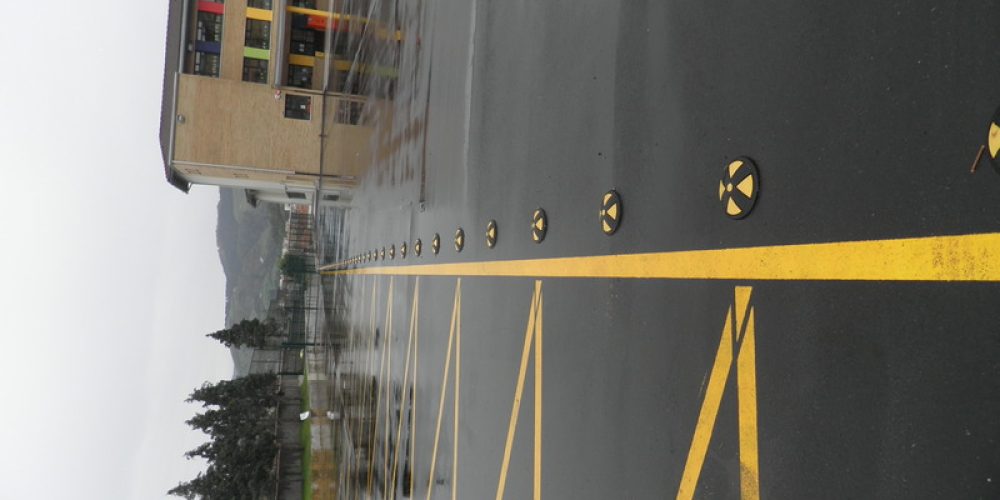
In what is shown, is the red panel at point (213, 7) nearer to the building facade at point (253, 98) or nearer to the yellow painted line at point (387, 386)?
Result: the building facade at point (253, 98)

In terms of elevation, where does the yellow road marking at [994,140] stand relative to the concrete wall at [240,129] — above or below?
below

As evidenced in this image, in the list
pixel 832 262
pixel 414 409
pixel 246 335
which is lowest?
pixel 246 335

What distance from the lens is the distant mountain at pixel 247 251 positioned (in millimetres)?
98188

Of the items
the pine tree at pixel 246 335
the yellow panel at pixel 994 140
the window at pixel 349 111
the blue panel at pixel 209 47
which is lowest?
the pine tree at pixel 246 335

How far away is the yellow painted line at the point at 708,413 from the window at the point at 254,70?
3561 centimetres

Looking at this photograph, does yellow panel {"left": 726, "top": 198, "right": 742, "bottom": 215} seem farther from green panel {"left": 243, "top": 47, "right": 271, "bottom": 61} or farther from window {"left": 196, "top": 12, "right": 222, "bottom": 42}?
window {"left": 196, "top": 12, "right": 222, "bottom": 42}

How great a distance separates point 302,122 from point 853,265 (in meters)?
30.9

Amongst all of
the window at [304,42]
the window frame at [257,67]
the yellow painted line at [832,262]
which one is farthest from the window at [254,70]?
the yellow painted line at [832,262]

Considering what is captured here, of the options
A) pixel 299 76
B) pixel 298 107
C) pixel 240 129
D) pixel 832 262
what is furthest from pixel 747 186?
pixel 299 76

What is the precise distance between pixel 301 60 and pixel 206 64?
4968 millimetres

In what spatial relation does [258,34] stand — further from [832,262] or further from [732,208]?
[832,262]

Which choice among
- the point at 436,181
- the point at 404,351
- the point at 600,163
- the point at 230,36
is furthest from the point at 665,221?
the point at 230,36

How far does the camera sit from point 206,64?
33.1m

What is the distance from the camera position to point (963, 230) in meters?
2.05
